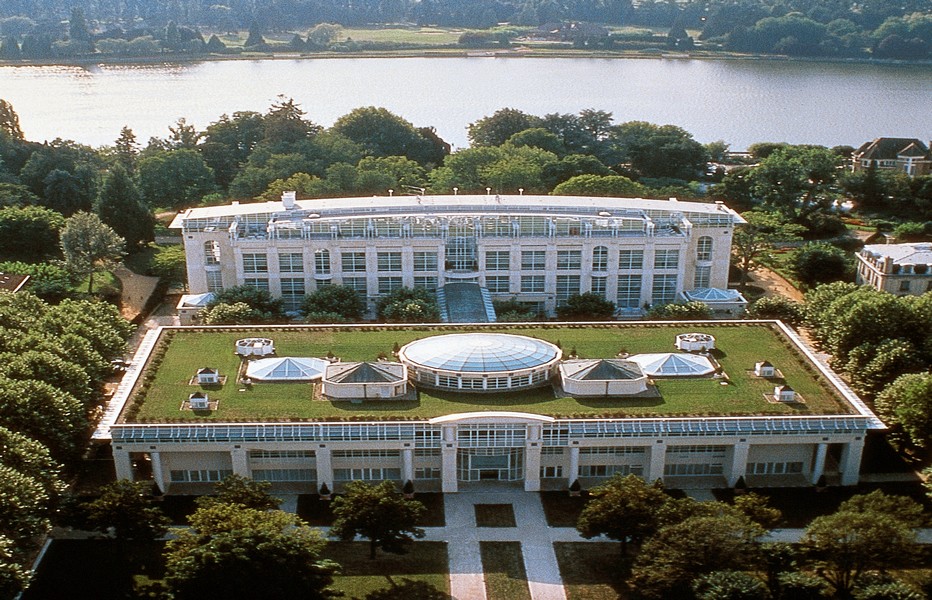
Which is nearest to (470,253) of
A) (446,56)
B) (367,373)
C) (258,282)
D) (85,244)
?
(258,282)

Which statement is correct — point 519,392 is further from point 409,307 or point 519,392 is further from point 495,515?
point 409,307

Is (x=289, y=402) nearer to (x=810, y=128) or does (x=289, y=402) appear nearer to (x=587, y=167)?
(x=587, y=167)

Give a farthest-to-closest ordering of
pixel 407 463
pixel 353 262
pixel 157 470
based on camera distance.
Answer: pixel 353 262 < pixel 407 463 < pixel 157 470

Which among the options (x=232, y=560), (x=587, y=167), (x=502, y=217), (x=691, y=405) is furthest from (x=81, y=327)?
(x=587, y=167)

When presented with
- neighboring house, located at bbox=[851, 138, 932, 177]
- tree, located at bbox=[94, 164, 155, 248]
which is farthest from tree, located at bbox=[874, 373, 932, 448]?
neighboring house, located at bbox=[851, 138, 932, 177]

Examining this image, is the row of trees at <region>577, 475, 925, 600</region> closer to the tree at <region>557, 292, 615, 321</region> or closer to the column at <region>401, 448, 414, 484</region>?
the column at <region>401, 448, 414, 484</region>

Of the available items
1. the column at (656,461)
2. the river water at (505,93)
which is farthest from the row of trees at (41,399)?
the river water at (505,93)
